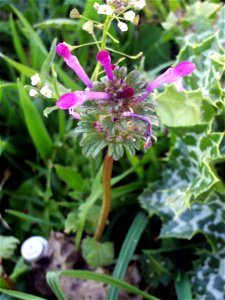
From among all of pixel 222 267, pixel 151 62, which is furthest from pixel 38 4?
pixel 222 267

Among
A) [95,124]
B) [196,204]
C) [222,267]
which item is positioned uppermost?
[95,124]

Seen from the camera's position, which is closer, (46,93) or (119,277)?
(46,93)

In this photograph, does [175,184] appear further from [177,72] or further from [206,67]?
[177,72]

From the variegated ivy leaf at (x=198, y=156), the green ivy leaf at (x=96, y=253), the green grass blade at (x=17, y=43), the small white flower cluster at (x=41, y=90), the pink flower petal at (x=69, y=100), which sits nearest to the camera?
the pink flower petal at (x=69, y=100)

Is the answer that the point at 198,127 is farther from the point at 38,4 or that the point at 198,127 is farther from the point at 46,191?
the point at 38,4

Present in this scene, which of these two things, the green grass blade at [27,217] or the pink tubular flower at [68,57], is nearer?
the pink tubular flower at [68,57]

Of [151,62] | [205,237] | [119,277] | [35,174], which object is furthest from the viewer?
[151,62]

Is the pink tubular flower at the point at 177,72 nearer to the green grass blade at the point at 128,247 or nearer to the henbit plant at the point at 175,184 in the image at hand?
the henbit plant at the point at 175,184

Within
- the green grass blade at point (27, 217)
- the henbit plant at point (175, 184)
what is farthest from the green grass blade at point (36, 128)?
the green grass blade at point (27, 217)
